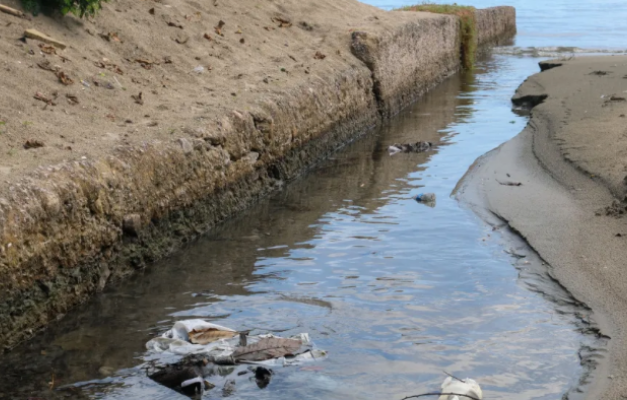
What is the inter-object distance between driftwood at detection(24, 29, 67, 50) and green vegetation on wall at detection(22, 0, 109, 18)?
50 centimetres

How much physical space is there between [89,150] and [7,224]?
1334 millimetres

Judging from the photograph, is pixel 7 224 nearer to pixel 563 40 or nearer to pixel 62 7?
pixel 62 7

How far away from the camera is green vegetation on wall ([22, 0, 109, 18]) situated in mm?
8453

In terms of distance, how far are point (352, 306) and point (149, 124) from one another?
8.65 feet

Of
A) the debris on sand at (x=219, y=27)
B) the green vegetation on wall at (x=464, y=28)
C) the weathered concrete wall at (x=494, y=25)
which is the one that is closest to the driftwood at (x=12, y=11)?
the debris on sand at (x=219, y=27)

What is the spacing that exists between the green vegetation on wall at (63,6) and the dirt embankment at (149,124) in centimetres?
14

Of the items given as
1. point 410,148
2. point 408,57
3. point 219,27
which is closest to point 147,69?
point 219,27

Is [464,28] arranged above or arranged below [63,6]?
below

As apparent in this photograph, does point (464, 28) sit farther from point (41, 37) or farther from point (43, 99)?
point (43, 99)

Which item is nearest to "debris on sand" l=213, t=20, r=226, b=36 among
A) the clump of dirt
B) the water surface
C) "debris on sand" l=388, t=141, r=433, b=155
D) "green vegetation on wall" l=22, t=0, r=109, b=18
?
"green vegetation on wall" l=22, t=0, r=109, b=18

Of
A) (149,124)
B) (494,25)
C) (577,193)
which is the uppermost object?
(494,25)

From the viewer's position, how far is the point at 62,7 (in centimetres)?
855

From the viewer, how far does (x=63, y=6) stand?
8.55m

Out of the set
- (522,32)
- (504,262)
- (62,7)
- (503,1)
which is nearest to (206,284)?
(504,262)
